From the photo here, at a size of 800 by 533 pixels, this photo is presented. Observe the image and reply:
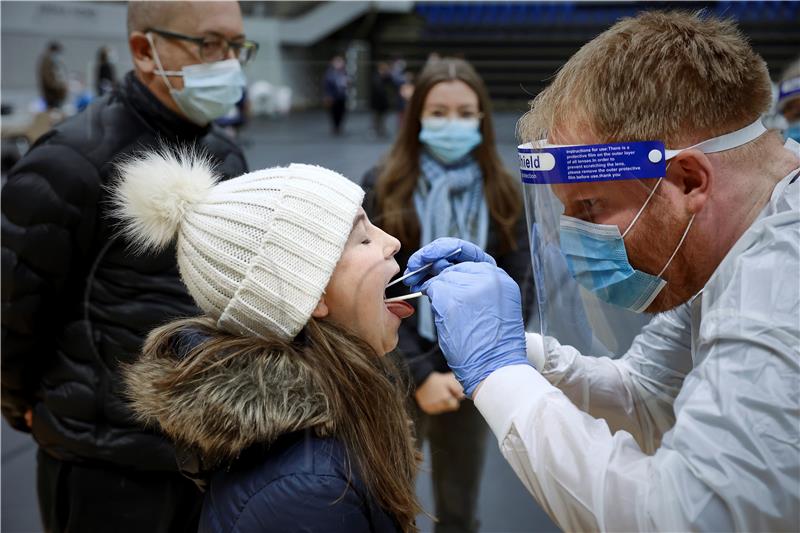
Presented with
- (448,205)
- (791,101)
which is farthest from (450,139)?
(791,101)

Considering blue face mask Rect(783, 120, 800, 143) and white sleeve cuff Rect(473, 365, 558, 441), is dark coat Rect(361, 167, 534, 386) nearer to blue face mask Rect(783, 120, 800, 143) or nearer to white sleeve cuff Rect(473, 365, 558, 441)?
white sleeve cuff Rect(473, 365, 558, 441)

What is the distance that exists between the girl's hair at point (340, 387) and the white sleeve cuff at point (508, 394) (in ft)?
0.73

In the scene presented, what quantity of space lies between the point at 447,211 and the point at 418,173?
0.93ft

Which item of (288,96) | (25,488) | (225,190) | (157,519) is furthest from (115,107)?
(25,488)

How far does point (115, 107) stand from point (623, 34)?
133 cm

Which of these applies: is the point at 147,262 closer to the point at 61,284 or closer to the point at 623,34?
the point at 61,284

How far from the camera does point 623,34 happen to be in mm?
1154

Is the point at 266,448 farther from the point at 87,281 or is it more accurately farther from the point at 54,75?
the point at 54,75

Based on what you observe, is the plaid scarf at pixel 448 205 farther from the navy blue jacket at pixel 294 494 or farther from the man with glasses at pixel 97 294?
the navy blue jacket at pixel 294 494

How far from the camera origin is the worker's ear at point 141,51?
201 centimetres

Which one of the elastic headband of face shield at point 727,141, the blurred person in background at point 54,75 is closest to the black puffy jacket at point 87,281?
the elastic headband of face shield at point 727,141

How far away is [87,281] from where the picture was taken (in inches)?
75.2

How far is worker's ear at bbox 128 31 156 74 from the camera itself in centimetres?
201

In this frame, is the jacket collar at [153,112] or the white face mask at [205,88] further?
the white face mask at [205,88]
